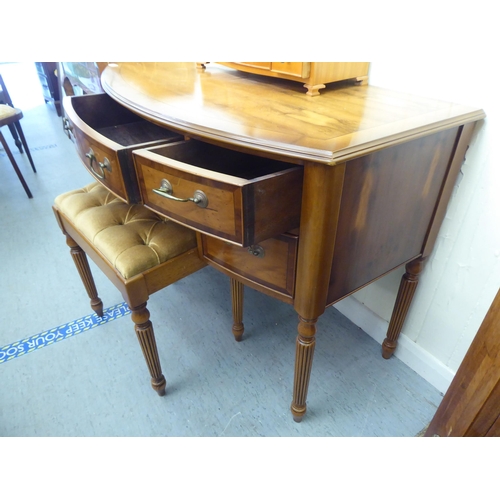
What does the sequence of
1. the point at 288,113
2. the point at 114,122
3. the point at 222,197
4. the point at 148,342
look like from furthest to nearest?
the point at 114,122, the point at 148,342, the point at 288,113, the point at 222,197

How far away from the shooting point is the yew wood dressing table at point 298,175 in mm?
532

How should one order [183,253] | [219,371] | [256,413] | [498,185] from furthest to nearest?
[219,371], [256,413], [183,253], [498,185]

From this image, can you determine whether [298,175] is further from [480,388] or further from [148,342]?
[148,342]

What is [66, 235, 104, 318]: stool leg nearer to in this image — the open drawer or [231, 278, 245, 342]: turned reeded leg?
the open drawer

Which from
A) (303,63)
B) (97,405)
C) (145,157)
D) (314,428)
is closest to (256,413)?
(314,428)

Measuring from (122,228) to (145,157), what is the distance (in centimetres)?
32

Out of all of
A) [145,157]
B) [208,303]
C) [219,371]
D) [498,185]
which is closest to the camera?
[145,157]

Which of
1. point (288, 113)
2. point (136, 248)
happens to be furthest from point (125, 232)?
point (288, 113)

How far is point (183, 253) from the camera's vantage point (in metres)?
0.82

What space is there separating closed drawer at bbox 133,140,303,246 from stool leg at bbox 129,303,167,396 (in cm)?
27

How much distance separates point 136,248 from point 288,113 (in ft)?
1.36

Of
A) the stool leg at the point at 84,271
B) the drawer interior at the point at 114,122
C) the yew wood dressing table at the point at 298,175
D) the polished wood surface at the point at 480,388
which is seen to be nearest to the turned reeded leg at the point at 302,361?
the yew wood dressing table at the point at 298,175

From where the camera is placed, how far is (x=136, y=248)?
0.80 metres
